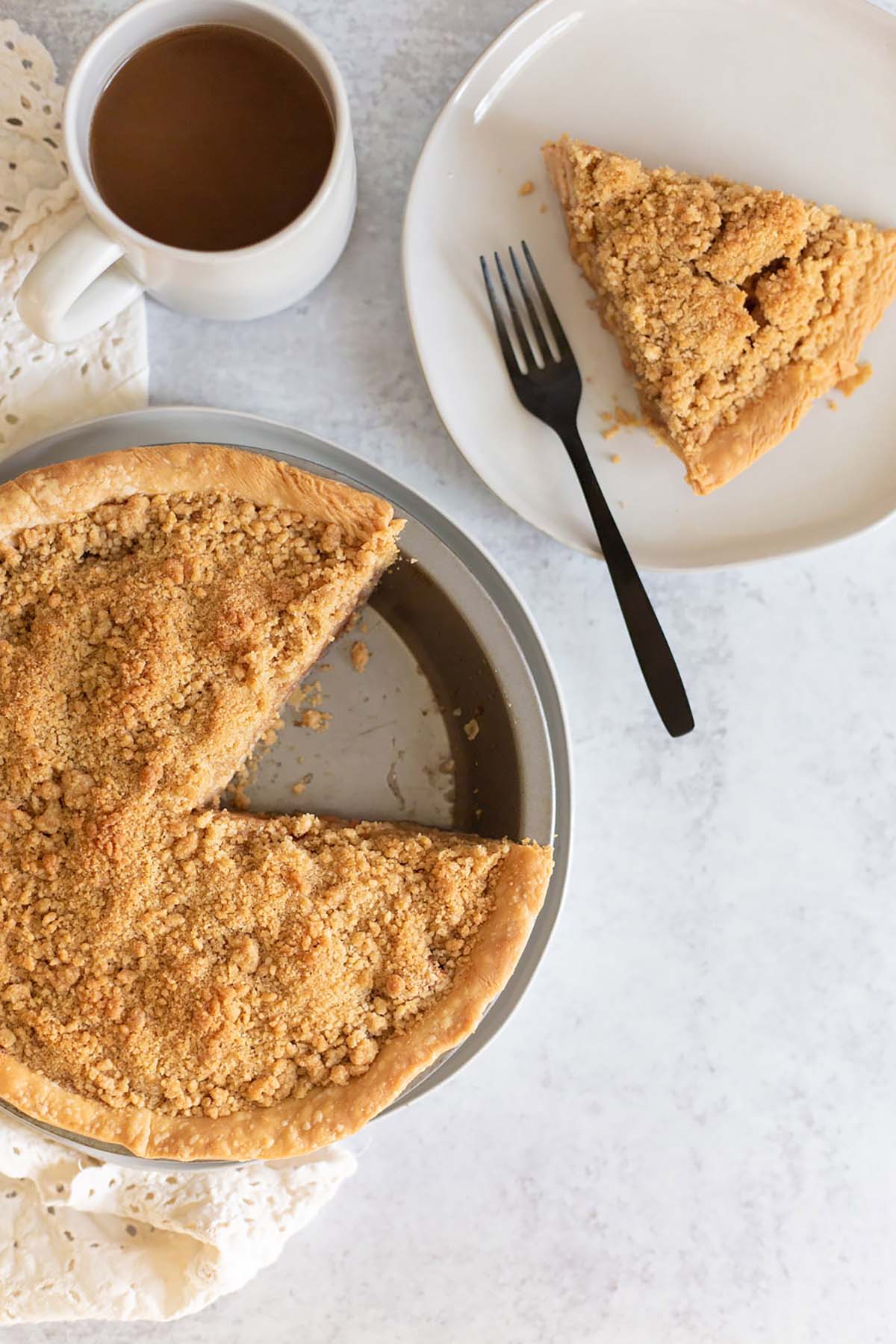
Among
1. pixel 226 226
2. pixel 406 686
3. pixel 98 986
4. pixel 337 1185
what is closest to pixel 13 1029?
pixel 98 986

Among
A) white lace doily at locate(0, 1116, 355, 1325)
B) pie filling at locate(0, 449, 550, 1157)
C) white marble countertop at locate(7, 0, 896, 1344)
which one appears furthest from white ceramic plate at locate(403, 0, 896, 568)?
white lace doily at locate(0, 1116, 355, 1325)

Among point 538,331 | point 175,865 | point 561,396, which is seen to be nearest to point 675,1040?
point 175,865

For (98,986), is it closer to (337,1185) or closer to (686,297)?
(337,1185)

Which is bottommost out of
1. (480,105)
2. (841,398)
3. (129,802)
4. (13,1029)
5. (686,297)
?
(13,1029)

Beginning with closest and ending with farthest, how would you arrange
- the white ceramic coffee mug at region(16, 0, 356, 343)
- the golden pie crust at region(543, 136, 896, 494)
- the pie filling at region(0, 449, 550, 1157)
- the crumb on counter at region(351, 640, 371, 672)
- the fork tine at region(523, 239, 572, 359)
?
the white ceramic coffee mug at region(16, 0, 356, 343) < the pie filling at region(0, 449, 550, 1157) < the golden pie crust at region(543, 136, 896, 494) < the fork tine at region(523, 239, 572, 359) < the crumb on counter at region(351, 640, 371, 672)

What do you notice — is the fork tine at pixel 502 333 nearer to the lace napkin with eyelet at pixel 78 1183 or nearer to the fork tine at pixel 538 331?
the fork tine at pixel 538 331

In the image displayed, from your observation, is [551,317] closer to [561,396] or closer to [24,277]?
[561,396]

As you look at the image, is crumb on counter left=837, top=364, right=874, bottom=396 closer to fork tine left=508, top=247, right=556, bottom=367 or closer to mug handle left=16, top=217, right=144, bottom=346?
fork tine left=508, top=247, right=556, bottom=367
